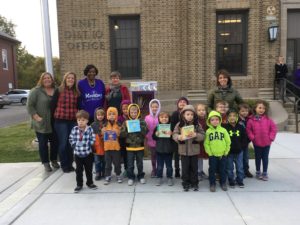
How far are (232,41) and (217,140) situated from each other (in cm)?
798

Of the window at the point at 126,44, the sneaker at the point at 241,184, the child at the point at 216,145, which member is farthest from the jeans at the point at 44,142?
the window at the point at 126,44

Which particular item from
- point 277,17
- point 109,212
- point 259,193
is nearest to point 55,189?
point 109,212

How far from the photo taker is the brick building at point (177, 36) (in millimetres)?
11688

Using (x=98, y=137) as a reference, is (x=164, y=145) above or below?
below

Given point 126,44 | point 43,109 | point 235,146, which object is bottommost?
point 235,146

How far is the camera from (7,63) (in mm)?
43281

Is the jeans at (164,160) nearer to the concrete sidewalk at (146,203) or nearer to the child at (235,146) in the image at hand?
the concrete sidewalk at (146,203)

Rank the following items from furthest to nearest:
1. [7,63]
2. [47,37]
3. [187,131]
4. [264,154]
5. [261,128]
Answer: [7,63], [47,37], [264,154], [261,128], [187,131]

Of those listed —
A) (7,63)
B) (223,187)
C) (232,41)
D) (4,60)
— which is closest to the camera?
(223,187)

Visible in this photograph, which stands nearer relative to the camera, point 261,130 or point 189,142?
point 189,142

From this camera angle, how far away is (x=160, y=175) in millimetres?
5574

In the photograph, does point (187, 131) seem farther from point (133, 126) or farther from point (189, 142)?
point (133, 126)

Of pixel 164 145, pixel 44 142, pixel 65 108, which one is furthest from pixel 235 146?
pixel 44 142

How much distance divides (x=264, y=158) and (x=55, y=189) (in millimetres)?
3541
